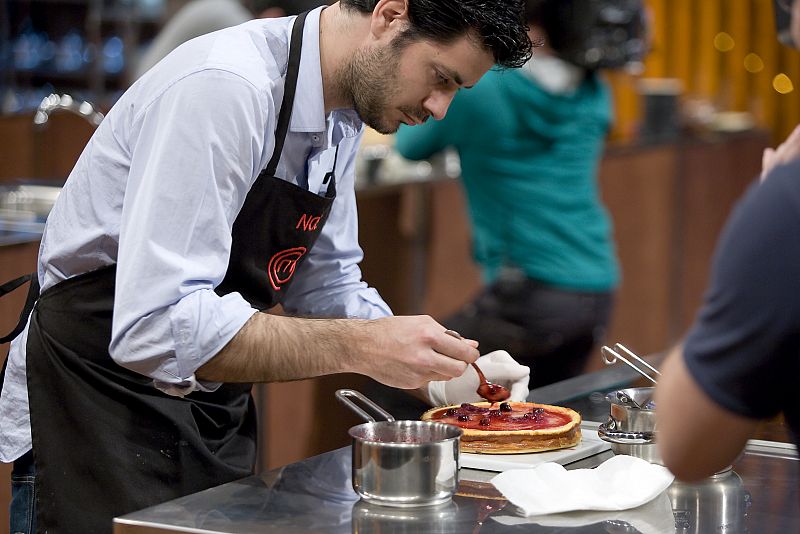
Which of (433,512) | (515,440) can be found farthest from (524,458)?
(433,512)

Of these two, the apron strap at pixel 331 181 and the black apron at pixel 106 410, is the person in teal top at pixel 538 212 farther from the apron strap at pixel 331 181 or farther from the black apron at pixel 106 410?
the black apron at pixel 106 410

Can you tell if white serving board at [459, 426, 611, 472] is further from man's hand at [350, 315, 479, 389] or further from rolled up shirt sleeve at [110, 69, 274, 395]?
rolled up shirt sleeve at [110, 69, 274, 395]

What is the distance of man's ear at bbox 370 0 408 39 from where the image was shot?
1.77 meters

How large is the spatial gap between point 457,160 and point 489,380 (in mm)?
2648

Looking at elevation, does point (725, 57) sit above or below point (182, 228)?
above

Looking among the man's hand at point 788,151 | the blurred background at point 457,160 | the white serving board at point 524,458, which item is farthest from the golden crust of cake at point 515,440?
the blurred background at point 457,160

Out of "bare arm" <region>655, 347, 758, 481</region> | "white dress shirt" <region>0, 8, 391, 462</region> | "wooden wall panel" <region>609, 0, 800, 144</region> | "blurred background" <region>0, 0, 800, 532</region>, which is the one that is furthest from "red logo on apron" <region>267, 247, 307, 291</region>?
"wooden wall panel" <region>609, 0, 800, 144</region>

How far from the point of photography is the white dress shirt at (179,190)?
1.61 meters

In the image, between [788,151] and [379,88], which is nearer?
[788,151]

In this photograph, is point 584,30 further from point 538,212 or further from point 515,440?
point 515,440

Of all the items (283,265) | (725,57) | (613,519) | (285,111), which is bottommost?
(613,519)

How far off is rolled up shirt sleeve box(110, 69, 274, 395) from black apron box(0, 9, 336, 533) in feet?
0.46

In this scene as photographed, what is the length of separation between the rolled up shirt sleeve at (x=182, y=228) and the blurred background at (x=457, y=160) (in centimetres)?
142

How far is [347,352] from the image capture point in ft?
5.62
